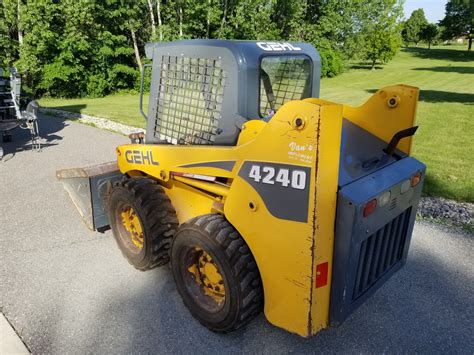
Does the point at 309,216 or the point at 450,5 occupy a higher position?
the point at 450,5

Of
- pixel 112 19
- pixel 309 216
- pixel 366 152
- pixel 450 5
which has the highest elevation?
pixel 450 5

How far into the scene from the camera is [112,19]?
21.8 m

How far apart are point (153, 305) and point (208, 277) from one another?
68 centimetres

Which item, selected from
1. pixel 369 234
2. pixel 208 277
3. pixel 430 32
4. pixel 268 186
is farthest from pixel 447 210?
pixel 430 32

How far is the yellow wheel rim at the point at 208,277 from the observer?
3.06m

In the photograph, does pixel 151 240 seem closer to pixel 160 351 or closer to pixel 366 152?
pixel 160 351

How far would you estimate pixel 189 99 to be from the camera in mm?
3361

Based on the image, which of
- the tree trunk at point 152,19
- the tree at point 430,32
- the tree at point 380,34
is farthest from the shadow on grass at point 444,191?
the tree at point 430,32

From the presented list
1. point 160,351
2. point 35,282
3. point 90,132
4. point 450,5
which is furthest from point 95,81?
point 450,5

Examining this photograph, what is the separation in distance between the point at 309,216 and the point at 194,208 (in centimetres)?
140

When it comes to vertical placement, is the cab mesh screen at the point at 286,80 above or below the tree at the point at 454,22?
below

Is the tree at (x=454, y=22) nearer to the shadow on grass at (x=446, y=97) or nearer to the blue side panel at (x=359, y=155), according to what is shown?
the shadow on grass at (x=446, y=97)

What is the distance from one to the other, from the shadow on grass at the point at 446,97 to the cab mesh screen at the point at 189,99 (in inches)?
605

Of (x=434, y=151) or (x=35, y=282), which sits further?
(x=434, y=151)
